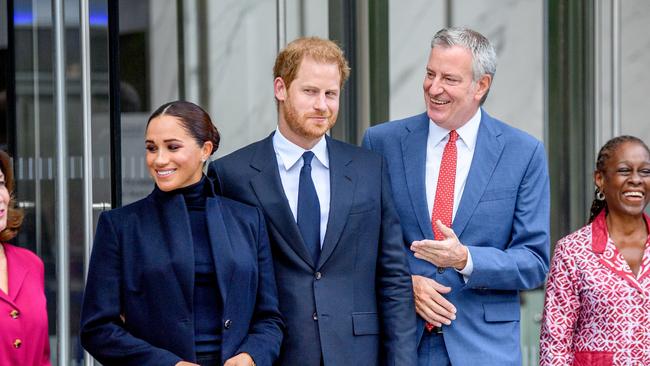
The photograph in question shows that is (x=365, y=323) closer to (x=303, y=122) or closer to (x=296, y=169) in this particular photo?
(x=296, y=169)

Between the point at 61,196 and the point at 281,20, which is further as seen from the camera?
the point at 281,20

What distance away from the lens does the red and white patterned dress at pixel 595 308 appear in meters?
4.46

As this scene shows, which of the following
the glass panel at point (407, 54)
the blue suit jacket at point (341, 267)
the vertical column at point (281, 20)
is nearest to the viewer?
the blue suit jacket at point (341, 267)

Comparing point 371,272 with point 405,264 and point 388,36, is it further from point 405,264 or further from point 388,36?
point 388,36

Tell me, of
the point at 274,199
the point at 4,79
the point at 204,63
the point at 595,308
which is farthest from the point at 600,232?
the point at 4,79

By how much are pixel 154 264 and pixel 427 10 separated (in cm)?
363

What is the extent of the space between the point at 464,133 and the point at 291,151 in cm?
70

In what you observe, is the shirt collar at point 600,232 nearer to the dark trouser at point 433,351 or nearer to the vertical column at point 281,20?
the dark trouser at point 433,351

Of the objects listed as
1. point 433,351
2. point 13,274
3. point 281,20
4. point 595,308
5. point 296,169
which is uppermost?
point 281,20

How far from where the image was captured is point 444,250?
4078mm

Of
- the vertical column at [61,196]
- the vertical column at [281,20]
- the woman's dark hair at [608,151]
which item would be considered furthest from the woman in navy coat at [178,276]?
the vertical column at [281,20]

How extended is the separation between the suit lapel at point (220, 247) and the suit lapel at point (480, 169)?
920 mm

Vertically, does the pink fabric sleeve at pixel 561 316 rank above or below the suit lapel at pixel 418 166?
below

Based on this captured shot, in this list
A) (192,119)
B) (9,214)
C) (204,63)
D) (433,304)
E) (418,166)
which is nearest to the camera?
(192,119)
